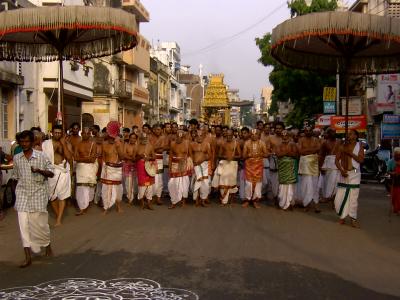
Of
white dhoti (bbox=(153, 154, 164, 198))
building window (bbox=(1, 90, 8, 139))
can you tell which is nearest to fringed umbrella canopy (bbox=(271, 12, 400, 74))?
white dhoti (bbox=(153, 154, 164, 198))

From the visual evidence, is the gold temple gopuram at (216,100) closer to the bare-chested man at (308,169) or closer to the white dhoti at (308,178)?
the bare-chested man at (308,169)

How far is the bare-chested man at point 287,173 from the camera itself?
39.7ft

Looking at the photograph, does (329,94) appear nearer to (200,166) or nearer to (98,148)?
(200,166)

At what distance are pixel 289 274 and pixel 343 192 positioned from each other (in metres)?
4.14

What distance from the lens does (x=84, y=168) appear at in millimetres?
11469

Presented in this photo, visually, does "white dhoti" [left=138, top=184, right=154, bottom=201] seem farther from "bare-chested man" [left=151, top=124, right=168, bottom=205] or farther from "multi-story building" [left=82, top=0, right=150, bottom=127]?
"multi-story building" [left=82, top=0, right=150, bottom=127]

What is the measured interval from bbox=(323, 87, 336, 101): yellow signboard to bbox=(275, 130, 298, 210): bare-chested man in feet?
55.4

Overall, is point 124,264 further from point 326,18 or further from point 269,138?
point 269,138

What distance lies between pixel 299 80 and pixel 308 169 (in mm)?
22259

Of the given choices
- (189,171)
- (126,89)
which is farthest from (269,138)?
(126,89)

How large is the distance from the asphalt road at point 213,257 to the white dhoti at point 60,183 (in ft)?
1.91

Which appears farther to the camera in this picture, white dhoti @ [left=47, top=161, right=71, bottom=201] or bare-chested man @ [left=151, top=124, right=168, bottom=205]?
bare-chested man @ [left=151, top=124, right=168, bottom=205]

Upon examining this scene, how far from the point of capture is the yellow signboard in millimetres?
28419

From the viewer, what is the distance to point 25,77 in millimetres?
21297
